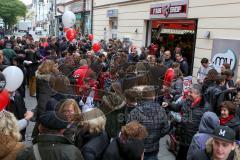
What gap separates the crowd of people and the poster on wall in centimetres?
123

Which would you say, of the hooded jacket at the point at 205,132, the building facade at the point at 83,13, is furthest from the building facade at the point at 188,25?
the building facade at the point at 83,13

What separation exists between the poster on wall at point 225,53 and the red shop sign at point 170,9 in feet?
7.97

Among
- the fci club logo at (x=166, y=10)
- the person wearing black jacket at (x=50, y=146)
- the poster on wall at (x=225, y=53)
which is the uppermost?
the fci club logo at (x=166, y=10)

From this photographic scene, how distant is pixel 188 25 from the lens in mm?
13281

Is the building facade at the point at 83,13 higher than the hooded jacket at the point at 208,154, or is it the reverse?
the building facade at the point at 83,13

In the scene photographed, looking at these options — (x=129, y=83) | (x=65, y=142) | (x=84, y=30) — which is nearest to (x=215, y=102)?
(x=129, y=83)

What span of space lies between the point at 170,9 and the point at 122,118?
9.48 m

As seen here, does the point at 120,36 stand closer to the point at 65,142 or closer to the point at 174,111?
the point at 174,111

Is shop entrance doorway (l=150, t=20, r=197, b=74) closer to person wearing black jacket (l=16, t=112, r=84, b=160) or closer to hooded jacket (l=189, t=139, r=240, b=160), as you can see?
hooded jacket (l=189, t=139, r=240, b=160)

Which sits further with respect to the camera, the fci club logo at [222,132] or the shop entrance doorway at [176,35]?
the shop entrance doorway at [176,35]

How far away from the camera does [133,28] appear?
18141 mm

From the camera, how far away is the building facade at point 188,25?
10531mm

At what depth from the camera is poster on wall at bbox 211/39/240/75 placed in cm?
1003

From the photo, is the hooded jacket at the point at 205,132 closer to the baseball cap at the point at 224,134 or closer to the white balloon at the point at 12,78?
the baseball cap at the point at 224,134
